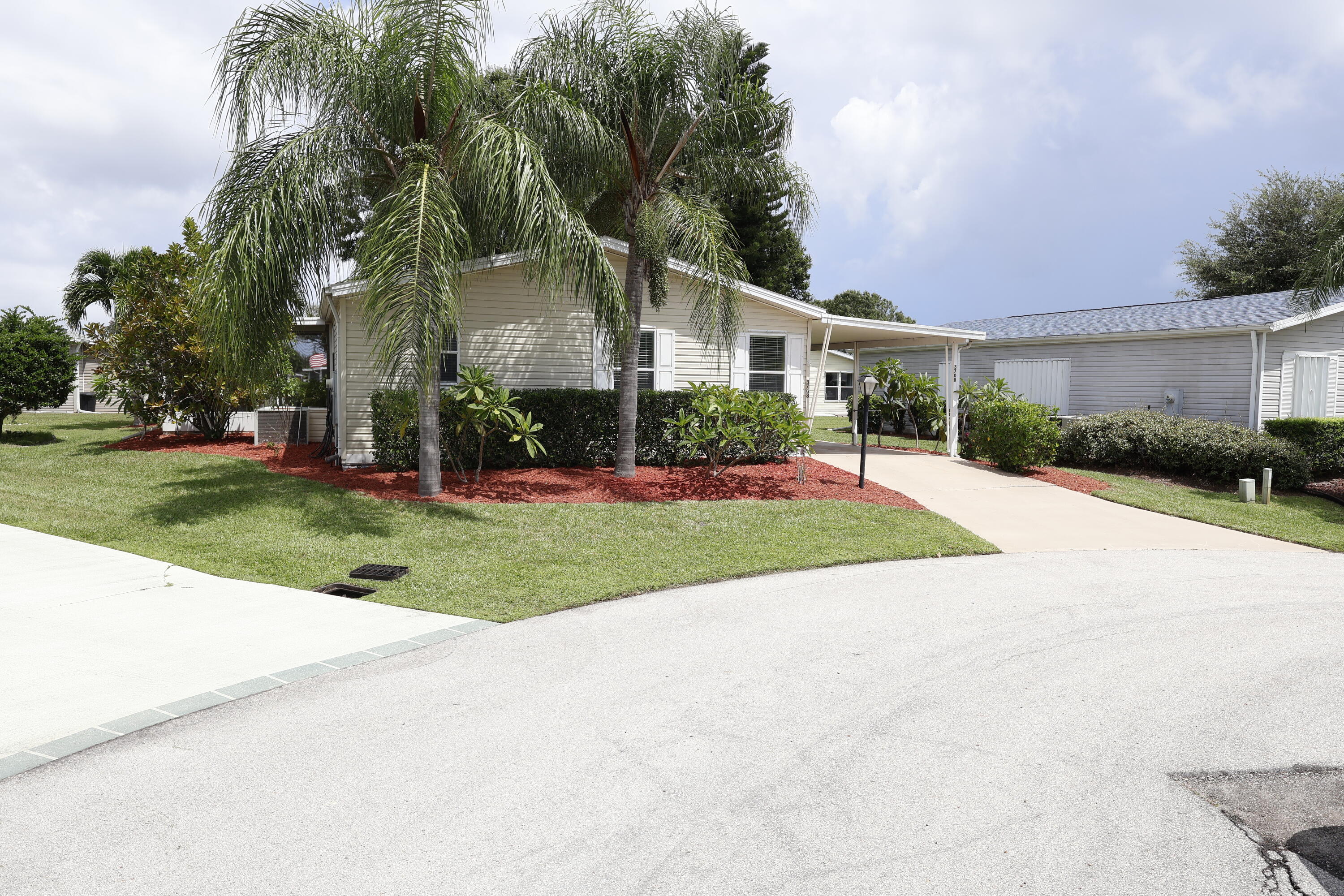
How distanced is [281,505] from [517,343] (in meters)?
4.91

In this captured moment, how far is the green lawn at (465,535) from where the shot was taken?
7020 millimetres

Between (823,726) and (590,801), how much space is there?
1358 mm

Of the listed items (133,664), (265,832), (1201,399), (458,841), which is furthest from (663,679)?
(1201,399)

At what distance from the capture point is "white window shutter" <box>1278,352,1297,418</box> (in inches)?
635

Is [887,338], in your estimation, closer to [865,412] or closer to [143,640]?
[865,412]

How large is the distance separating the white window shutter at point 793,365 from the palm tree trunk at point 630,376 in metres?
4.11

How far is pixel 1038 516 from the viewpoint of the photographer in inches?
434

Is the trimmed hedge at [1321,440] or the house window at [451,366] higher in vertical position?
the house window at [451,366]

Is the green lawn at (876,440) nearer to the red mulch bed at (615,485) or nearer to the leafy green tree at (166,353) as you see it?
the red mulch bed at (615,485)

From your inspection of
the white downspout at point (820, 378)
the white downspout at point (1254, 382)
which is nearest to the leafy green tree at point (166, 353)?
the white downspout at point (820, 378)

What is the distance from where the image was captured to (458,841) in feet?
9.77

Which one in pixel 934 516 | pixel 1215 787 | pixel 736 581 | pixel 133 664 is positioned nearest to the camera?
pixel 1215 787

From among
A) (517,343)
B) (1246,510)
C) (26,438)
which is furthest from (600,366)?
(26,438)

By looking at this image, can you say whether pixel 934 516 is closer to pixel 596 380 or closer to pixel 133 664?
pixel 596 380
